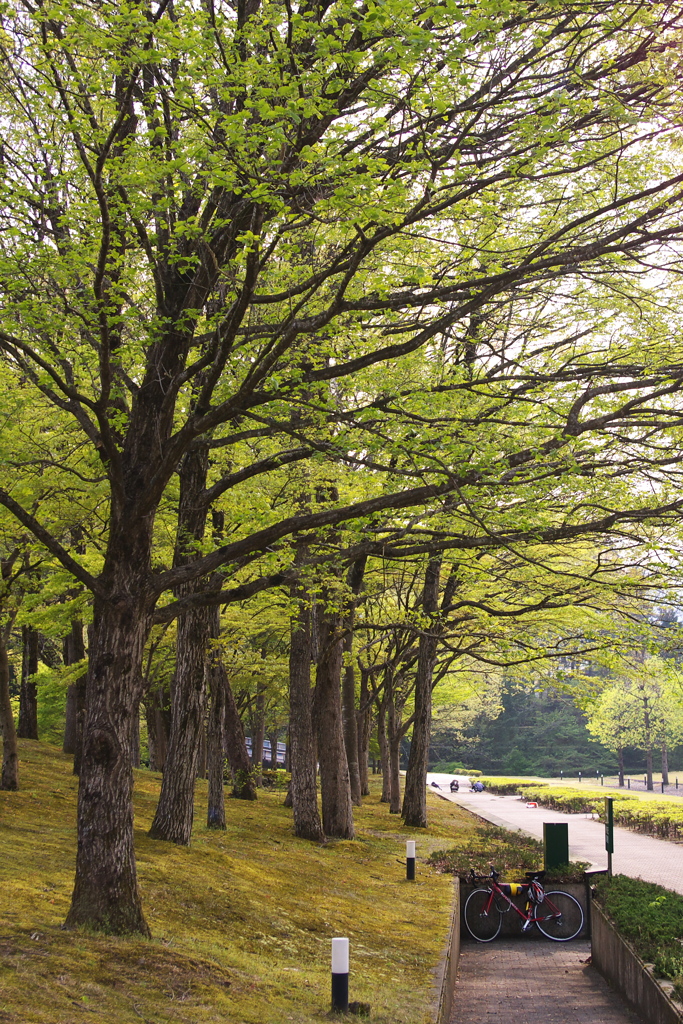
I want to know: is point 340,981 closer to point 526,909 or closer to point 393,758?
point 526,909

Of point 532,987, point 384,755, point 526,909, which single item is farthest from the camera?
point 384,755

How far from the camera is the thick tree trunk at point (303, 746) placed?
18.6 m

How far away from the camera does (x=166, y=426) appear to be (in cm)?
914

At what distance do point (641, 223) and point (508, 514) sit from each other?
11.4 feet

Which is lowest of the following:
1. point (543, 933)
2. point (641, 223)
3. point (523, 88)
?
point (543, 933)

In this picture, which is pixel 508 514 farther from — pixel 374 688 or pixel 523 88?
Answer: pixel 374 688

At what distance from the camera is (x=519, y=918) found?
1580 centimetres

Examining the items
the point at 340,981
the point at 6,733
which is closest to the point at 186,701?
the point at 6,733

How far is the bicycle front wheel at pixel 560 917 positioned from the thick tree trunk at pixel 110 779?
33.0 ft

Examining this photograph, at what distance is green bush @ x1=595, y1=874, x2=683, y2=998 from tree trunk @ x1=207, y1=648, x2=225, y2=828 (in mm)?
7254

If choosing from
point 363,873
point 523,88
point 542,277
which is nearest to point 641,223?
point 542,277

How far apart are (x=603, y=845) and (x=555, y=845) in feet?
27.8

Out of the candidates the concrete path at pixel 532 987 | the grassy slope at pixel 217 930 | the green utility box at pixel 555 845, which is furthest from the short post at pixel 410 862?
the green utility box at pixel 555 845

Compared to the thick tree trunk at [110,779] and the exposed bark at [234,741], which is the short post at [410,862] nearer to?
the exposed bark at [234,741]
